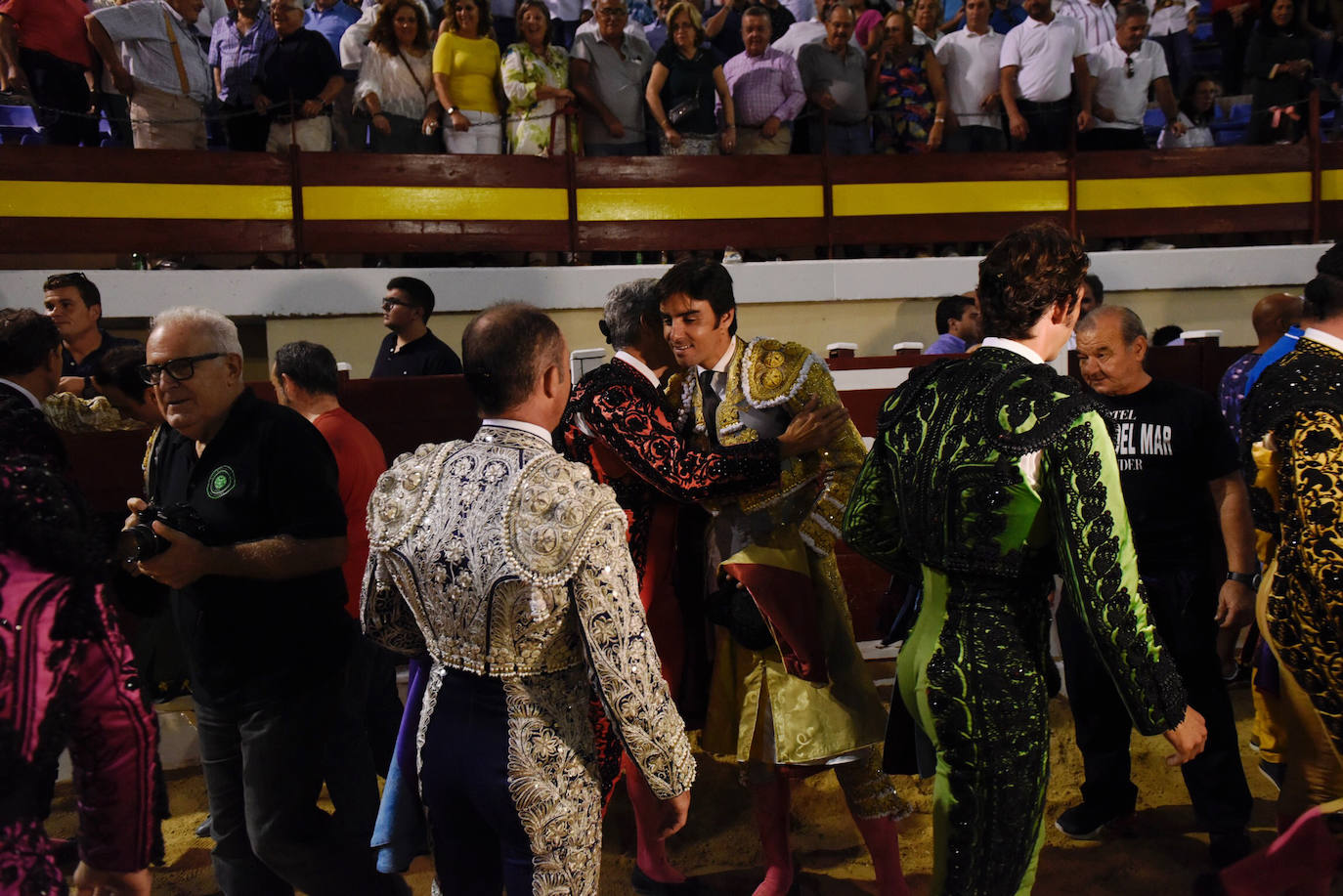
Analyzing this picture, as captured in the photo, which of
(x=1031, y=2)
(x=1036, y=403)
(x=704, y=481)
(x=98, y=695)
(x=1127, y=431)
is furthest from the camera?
(x=1031, y=2)

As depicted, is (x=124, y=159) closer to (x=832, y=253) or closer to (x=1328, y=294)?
(x=832, y=253)

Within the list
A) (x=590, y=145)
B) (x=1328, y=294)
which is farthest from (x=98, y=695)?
(x=590, y=145)

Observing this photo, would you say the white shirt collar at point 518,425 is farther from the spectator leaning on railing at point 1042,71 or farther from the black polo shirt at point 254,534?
the spectator leaning on railing at point 1042,71

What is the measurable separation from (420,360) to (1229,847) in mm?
3747

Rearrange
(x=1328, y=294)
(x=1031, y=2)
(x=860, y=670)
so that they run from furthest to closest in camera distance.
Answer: (x=1031, y=2) → (x=860, y=670) → (x=1328, y=294)

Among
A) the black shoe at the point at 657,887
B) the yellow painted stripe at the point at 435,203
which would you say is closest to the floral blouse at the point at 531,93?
the yellow painted stripe at the point at 435,203

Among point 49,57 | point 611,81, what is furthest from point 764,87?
point 49,57

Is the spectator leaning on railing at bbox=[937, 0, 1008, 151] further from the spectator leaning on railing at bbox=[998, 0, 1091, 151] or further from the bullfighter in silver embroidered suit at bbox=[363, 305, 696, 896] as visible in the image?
the bullfighter in silver embroidered suit at bbox=[363, 305, 696, 896]

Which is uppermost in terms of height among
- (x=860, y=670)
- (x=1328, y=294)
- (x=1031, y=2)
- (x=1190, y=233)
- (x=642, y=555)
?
(x=1031, y=2)

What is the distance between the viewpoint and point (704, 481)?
2809 mm

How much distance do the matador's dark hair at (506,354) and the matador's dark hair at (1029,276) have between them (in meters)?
0.86

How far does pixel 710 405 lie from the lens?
10.4 feet

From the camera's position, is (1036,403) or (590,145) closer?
(1036,403)

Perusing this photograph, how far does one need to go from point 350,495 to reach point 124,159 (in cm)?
487
